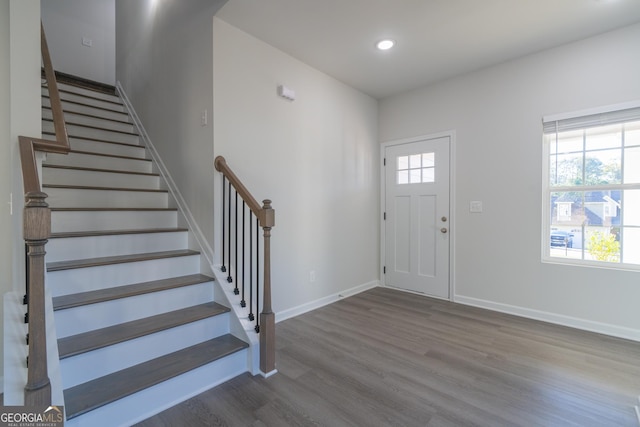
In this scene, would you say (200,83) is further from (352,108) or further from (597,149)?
(597,149)

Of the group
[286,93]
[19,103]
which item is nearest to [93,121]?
[19,103]

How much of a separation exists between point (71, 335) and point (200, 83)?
6.98 feet

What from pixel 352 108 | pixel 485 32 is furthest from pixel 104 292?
pixel 485 32

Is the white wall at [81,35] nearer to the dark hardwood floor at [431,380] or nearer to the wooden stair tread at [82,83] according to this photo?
the wooden stair tread at [82,83]

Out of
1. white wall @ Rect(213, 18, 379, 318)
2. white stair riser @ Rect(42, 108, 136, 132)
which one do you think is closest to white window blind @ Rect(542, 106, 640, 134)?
white wall @ Rect(213, 18, 379, 318)

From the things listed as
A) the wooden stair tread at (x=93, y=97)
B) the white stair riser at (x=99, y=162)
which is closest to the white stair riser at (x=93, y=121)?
the wooden stair tread at (x=93, y=97)

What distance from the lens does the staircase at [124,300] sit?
1.61m

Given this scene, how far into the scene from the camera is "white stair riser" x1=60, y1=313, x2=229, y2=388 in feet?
5.24

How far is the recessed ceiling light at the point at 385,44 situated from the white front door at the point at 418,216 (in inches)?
52.3

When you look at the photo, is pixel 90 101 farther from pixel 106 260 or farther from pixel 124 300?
pixel 124 300

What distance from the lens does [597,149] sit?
2.76 m

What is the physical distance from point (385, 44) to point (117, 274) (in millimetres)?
2983

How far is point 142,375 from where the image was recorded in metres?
1.70

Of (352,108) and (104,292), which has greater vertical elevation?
(352,108)
